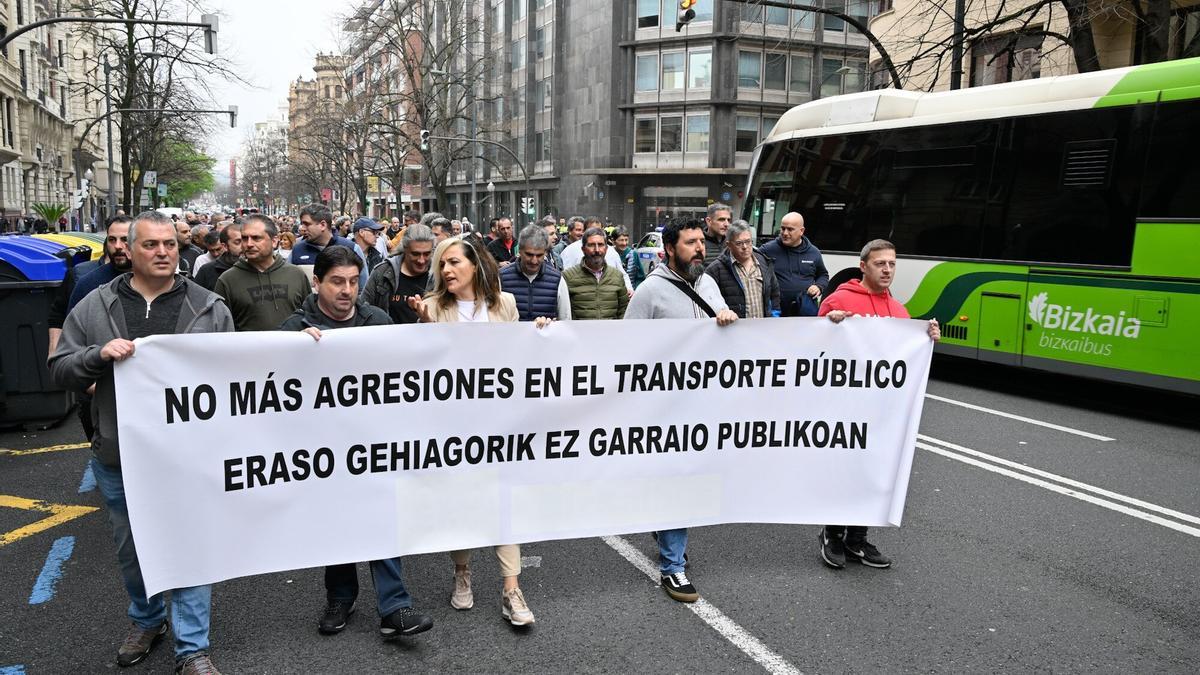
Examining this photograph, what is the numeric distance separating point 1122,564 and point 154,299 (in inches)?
199

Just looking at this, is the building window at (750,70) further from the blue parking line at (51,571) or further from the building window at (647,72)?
the blue parking line at (51,571)

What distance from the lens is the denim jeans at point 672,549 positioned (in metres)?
4.68

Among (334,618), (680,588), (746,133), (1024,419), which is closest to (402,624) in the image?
(334,618)

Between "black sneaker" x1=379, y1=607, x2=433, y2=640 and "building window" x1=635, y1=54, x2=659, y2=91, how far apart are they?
44878 millimetres

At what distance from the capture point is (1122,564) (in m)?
5.11

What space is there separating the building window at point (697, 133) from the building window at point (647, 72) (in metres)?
2.61

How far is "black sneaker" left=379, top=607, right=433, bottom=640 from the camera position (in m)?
4.04

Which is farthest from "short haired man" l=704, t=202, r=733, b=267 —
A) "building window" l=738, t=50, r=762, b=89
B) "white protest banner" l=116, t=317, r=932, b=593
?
"building window" l=738, t=50, r=762, b=89

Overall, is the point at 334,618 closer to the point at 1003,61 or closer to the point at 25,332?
the point at 25,332

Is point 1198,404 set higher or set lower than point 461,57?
lower

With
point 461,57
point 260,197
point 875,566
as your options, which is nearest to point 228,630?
point 875,566

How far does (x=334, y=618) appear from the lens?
4180 millimetres

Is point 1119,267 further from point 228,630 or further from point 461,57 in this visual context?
point 461,57

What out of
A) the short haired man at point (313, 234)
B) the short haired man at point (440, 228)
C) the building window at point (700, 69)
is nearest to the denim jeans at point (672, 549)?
the short haired man at point (313, 234)
